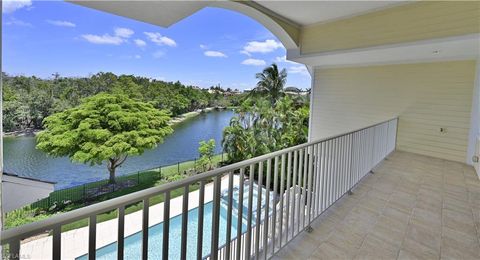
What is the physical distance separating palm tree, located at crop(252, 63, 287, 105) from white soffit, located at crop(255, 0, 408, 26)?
1082cm

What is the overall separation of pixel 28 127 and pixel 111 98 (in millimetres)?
4068

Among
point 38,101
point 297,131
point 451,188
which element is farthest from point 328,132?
point 38,101

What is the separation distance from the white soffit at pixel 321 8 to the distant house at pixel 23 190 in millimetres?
11560

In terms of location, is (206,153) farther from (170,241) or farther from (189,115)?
(170,241)

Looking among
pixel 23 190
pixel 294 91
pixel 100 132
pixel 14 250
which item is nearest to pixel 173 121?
pixel 100 132

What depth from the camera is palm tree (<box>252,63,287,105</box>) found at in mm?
16219

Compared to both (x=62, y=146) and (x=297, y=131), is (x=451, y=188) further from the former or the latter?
(x=62, y=146)

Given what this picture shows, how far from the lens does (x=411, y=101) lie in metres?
5.87

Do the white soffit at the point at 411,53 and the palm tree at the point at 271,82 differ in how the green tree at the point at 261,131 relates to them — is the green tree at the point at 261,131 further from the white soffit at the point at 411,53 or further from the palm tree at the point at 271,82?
the white soffit at the point at 411,53

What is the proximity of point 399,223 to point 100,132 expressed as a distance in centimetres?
1232

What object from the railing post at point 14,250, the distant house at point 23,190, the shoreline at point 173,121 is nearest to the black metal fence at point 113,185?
the distant house at point 23,190

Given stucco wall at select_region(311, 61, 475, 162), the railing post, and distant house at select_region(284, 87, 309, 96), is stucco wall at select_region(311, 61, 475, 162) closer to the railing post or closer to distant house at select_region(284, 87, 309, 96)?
the railing post

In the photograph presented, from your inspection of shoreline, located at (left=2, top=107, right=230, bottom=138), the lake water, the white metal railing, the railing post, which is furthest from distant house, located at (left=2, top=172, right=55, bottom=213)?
the railing post

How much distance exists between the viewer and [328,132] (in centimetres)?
753
